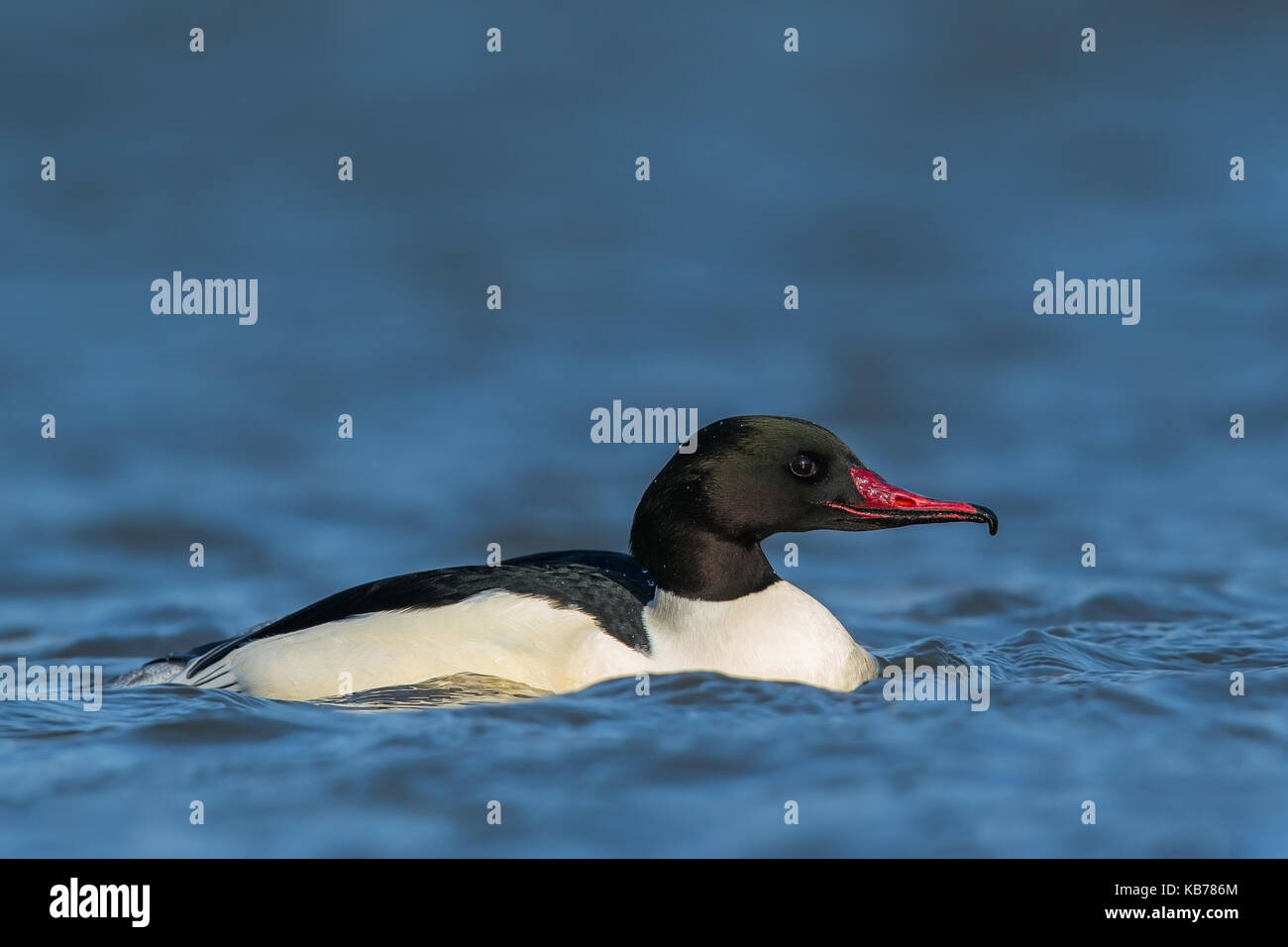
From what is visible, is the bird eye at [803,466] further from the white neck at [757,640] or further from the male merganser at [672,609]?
the white neck at [757,640]

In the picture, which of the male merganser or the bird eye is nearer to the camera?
the male merganser

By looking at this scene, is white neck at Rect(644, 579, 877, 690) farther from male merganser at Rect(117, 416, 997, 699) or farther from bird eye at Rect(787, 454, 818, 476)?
bird eye at Rect(787, 454, 818, 476)

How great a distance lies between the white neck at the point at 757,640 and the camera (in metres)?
7.17

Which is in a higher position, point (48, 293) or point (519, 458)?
point (48, 293)

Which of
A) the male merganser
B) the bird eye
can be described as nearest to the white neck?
the male merganser

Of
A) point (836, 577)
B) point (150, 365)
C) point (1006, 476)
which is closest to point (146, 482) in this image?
point (150, 365)

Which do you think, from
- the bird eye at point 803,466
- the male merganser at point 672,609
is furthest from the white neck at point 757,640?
the bird eye at point 803,466

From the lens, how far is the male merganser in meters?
7.16

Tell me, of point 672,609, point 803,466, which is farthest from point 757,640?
point 803,466

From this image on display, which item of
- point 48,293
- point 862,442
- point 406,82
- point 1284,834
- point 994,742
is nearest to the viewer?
point 1284,834

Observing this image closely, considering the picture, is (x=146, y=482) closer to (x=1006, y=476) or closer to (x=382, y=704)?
(x=382, y=704)

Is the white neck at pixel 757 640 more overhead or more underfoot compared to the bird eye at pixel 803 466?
more underfoot

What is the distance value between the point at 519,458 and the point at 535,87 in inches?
252

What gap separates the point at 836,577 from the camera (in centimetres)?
1061
